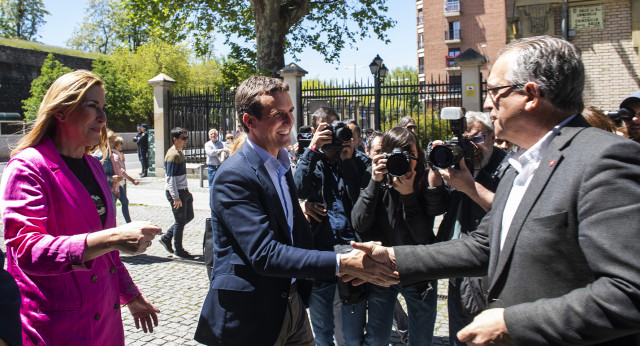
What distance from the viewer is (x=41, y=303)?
206cm

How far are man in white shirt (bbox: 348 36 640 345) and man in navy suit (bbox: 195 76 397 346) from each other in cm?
76

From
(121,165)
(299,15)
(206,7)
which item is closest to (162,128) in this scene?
(206,7)

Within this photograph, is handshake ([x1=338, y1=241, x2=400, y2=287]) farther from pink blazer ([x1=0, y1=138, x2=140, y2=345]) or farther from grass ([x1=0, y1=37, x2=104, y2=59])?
grass ([x1=0, y1=37, x2=104, y2=59])

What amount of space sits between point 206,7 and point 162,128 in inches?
191

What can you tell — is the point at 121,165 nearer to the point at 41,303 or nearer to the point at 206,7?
the point at 41,303

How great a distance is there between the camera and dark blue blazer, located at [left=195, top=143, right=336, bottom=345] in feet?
7.01

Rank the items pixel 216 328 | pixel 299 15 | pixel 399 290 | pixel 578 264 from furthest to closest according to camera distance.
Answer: pixel 299 15 → pixel 399 290 → pixel 216 328 → pixel 578 264

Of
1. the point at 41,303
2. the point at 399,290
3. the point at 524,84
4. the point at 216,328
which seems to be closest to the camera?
the point at 524,84

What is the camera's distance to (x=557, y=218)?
1476mm

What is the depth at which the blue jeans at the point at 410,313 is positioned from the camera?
346 cm

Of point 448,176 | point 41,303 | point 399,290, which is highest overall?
point 448,176

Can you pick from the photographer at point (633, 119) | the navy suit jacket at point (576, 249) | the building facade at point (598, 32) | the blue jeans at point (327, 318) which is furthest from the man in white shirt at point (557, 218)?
the building facade at point (598, 32)

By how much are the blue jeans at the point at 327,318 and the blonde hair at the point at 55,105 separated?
7.00ft

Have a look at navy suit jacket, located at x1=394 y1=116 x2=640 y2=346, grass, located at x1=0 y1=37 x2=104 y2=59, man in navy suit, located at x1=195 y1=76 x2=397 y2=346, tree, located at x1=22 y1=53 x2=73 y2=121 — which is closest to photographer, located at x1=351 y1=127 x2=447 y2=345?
man in navy suit, located at x1=195 y1=76 x2=397 y2=346
